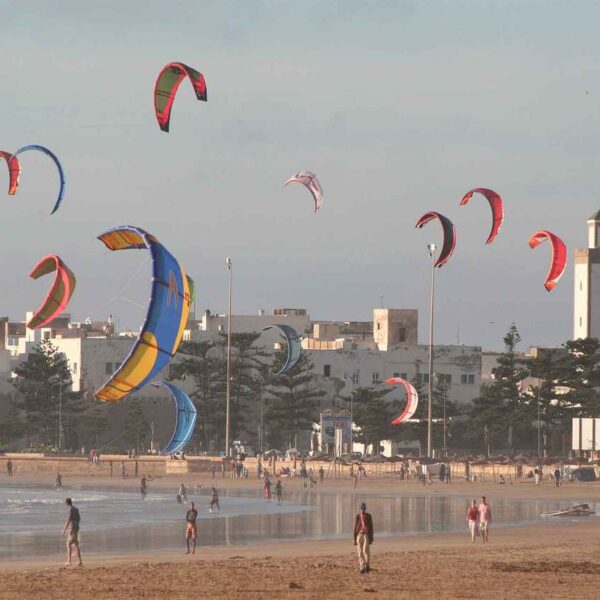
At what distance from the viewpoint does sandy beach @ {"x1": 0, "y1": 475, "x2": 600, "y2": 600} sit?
2547cm

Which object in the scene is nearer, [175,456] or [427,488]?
[427,488]

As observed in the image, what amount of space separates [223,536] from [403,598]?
1609 centimetres

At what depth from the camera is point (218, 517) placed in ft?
157

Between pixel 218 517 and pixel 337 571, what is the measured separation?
1978 cm

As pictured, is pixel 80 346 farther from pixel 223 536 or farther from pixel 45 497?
pixel 223 536

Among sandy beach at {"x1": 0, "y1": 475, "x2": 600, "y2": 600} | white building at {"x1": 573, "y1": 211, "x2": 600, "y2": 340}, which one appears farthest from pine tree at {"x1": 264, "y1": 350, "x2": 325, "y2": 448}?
sandy beach at {"x1": 0, "y1": 475, "x2": 600, "y2": 600}

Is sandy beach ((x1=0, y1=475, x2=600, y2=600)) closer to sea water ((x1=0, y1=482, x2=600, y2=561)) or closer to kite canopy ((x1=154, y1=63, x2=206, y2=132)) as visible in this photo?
sea water ((x1=0, y1=482, x2=600, y2=561))

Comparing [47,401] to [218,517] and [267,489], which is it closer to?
[267,489]

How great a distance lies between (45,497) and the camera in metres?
61.1

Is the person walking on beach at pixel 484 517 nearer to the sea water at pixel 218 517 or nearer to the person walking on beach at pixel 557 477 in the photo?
the sea water at pixel 218 517

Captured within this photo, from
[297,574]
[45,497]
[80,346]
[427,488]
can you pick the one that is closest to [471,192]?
[427,488]

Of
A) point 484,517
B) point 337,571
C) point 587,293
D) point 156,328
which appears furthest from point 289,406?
point 337,571

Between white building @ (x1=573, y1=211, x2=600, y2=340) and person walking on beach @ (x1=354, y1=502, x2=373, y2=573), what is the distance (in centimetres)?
7269

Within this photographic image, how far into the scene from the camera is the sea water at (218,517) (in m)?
39.0
